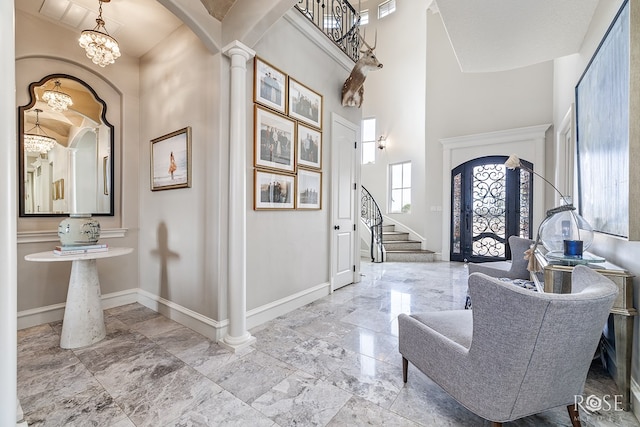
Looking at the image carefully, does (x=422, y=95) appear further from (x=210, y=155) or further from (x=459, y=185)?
(x=210, y=155)

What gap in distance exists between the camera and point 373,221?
7262mm

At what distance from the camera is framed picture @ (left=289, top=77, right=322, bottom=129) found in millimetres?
3232

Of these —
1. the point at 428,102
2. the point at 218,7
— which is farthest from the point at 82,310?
the point at 428,102

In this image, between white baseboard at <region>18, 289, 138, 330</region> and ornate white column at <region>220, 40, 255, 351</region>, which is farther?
white baseboard at <region>18, 289, 138, 330</region>

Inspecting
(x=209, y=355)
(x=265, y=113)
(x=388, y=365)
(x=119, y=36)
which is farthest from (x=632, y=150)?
(x=119, y=36)

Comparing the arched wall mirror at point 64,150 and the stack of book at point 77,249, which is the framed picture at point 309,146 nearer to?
the stack of book at point 77,249

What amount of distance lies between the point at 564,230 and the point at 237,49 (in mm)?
2970

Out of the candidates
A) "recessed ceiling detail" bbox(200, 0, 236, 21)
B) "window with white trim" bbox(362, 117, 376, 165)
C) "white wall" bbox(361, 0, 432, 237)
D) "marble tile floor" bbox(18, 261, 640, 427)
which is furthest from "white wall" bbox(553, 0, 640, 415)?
"window with white trim" bbox(362, 117, 376, 165)

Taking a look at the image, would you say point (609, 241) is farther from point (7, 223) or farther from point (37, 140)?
point (37, 140)

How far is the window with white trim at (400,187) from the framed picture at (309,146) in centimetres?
463

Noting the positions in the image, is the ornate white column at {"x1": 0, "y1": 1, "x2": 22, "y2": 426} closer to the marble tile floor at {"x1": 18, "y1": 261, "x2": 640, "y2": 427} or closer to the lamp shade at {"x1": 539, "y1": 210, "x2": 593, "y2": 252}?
the marble tile floor at {"x1": 18, "y1": 261, "x2": 640, "y2": 427}

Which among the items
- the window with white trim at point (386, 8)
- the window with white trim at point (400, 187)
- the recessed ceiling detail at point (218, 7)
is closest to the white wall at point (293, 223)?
the recessed ceiling detail at point (218, 7)

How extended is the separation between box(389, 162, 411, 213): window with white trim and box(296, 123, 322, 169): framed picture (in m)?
4.63

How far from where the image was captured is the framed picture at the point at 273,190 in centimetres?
283
